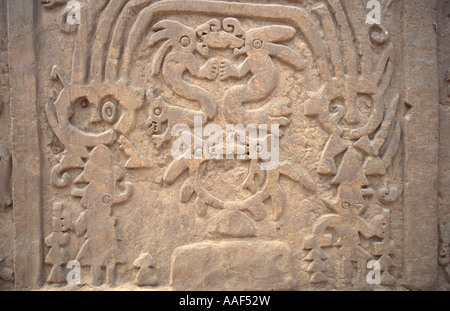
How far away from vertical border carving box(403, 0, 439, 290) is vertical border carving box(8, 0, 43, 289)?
8.81ft

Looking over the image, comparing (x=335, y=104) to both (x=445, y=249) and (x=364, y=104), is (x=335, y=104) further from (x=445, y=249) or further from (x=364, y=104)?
(x=445, y=249)

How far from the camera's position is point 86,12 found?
2.59 m

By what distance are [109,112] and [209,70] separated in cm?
78

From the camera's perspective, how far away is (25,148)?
8.30ft

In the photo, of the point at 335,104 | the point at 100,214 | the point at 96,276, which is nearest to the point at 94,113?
the point at 100,214

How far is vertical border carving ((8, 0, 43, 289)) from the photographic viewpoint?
99.0 inches

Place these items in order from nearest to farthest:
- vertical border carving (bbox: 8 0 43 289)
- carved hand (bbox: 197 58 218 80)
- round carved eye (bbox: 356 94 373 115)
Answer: vertical border carving (bbox: 8 0 43 289)
carved hand (bbox: 197 58 218 80)
round carved eye (bbox: 356 94 373 115)

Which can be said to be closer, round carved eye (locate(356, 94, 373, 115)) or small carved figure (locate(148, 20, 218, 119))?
small carved figure (locate(148, 20, 218, 119))

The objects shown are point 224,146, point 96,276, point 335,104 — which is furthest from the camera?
point 335,104

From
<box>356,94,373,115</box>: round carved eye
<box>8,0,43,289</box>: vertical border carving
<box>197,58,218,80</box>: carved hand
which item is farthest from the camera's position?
<box>356,94,373,115</box>: round carved eye

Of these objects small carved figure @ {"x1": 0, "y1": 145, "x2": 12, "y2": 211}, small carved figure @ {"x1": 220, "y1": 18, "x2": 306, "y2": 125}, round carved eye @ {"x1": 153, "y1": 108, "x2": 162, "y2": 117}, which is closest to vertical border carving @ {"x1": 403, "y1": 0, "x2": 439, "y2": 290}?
small carved figure @ {"x1": 220, "y1": 18, "x2": 306, "y2": 125}

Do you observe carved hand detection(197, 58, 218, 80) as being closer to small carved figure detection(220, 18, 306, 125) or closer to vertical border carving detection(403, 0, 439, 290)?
small carved figure detection(220, 18, 306, 125)

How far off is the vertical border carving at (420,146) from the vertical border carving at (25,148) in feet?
8.81
